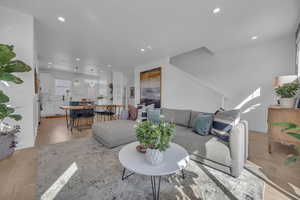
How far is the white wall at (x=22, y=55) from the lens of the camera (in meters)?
2.38

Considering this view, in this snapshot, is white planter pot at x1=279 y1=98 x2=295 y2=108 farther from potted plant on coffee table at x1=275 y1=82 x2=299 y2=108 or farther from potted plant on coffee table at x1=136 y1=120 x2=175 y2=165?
potted plant on coffee table at x1=136 y1=120 x2=175 y2=165

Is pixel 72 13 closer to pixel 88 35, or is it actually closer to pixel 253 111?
pixel 88 35

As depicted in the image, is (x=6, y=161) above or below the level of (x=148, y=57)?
below

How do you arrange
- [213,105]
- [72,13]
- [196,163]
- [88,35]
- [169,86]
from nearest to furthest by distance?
[196,163] < [72,13] < [88,35] < [213,105] < [169,86]

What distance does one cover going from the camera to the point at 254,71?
3.98 meters

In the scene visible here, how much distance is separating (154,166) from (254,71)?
4.59 meters

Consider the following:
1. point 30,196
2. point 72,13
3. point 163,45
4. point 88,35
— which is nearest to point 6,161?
point 30,196

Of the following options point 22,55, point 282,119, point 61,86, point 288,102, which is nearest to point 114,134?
point 22,55

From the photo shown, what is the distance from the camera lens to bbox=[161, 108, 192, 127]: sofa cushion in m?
2.84

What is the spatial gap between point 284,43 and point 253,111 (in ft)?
6.89

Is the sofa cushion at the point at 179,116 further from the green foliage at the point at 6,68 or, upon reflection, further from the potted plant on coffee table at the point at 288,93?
the green foliage at the point at 6,68

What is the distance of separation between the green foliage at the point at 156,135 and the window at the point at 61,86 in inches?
317

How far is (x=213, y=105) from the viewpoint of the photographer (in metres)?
4.28

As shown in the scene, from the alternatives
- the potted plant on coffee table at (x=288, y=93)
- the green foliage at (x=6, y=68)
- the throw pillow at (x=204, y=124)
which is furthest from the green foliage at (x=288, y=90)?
the green foliage at (x=6, y=68)
